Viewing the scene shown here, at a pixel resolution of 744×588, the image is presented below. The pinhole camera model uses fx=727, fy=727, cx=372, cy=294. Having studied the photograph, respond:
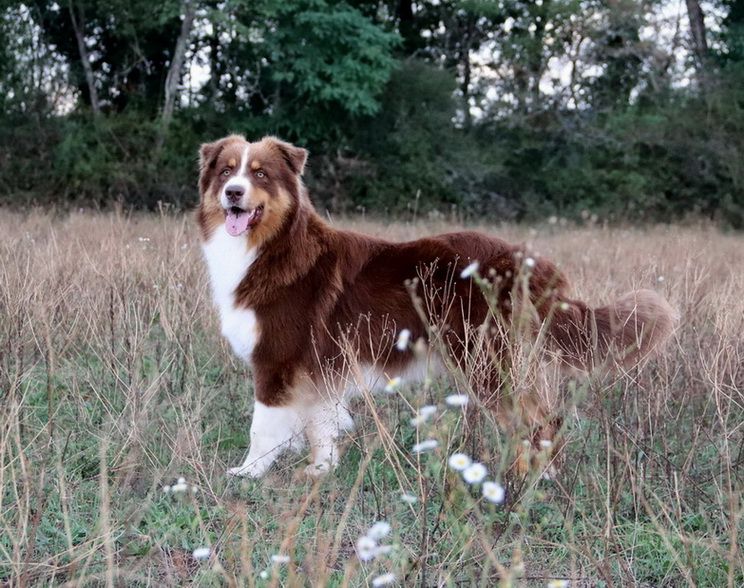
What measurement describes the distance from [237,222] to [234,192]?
0.15m

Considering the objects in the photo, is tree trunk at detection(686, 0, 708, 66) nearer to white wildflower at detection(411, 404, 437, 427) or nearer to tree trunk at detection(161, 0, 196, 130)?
tree trunk at detection(161, 0, 196, 130)

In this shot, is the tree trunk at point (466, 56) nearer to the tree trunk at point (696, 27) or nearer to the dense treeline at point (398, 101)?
the dense treeline at point (398, 101)

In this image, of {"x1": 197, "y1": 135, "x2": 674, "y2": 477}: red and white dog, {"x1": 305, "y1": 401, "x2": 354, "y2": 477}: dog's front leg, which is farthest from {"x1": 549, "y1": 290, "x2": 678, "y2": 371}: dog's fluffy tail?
{"x1": 305, "y1": 401, "x2": 354, "y2": 477}: dog's front leg

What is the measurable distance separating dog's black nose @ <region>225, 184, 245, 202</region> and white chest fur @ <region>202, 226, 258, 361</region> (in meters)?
0.22

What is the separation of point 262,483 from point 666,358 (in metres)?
2.30

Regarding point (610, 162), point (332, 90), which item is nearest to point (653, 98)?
point (610, 162)

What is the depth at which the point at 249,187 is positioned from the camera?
358cm

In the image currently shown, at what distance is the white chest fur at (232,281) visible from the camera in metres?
3.59

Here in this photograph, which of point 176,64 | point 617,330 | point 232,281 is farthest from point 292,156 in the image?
point 176,64

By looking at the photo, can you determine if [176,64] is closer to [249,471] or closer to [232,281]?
[232,281]

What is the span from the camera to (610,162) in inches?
779

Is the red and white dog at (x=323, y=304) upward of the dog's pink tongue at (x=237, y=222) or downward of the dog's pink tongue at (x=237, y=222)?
downward

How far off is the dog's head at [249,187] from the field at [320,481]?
762 mm

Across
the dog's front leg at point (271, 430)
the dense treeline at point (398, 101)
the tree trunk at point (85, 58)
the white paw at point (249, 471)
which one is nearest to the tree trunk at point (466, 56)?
the dense treeline at point (398, 101)
